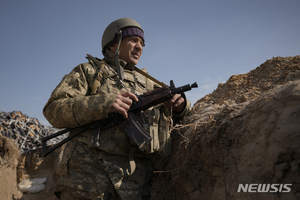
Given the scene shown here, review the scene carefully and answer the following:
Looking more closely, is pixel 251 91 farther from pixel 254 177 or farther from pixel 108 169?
pixel 108 169

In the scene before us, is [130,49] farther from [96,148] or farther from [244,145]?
[244,145]

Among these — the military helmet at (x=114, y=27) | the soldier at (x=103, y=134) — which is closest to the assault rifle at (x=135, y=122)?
the soldier at (x=103, y=134)

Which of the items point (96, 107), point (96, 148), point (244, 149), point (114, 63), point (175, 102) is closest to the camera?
point (244, 149)

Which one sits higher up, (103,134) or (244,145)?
(103,134)

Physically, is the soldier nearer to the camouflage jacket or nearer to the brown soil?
the camouflage jacket

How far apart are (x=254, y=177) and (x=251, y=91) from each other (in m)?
1.64

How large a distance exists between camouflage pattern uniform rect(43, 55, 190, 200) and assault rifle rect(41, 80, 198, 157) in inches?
3.8

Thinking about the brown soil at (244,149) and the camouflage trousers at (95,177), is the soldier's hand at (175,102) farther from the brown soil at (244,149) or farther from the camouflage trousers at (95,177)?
the camouflage trousers at (95,177)

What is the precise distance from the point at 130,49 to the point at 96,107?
1.22 meters

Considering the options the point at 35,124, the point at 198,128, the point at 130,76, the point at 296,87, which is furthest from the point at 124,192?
the point at 35,124

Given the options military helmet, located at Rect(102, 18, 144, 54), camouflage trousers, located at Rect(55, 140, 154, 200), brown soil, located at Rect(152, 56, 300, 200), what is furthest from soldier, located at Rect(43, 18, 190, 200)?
brown soil, located at Rect(152, 56, 300, 200)

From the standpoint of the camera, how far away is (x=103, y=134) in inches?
103

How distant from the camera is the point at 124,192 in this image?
2389 millimetres

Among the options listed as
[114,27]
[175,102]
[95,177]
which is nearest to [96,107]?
[95,177]
